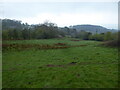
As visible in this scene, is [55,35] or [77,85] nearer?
[77,85]

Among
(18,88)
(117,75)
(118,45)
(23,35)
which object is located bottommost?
(18,88)

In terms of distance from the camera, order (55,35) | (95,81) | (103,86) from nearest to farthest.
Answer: (103,86) < (95,81) < (55,35)

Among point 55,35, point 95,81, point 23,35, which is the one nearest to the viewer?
point 95,81

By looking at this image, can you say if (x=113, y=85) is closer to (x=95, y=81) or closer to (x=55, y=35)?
(x=95, y=81)

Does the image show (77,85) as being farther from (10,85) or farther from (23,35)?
(23,35)

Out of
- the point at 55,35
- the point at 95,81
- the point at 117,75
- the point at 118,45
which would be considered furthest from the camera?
the point at 55,35

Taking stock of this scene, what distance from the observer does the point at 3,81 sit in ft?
17.8

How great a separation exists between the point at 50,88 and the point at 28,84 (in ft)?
4.10

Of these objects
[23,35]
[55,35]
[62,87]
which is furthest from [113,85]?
[55,35]

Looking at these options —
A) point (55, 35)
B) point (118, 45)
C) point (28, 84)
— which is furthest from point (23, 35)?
point (28, 84)

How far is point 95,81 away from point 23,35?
116 ft

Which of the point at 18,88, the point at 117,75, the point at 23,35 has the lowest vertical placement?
the point at 18,88

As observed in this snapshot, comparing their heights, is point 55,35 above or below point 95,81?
above

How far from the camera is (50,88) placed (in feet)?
14.6
